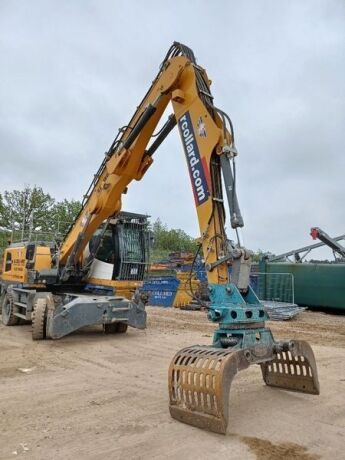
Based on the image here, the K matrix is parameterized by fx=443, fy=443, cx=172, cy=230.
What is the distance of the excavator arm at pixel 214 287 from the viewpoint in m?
4.06

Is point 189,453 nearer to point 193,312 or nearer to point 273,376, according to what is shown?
point 273,376

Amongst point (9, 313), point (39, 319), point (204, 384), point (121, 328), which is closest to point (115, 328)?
point (121, 328)

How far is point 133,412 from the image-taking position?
4.50 meters

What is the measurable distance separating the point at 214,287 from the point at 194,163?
166 centimetres

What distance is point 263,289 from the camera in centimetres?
1748

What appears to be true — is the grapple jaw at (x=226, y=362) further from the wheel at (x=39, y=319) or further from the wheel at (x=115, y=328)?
the wheel at (x=115, y=328)

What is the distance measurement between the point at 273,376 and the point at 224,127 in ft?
10.2

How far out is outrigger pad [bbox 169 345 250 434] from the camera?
152 inches

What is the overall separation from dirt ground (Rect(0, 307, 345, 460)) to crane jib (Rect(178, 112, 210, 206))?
2.41 m

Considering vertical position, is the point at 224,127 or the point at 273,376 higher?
the point at 224,127

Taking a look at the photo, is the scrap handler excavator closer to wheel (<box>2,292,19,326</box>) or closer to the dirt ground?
the dirt ground

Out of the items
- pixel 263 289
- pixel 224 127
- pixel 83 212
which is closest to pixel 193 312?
pixel 263 289

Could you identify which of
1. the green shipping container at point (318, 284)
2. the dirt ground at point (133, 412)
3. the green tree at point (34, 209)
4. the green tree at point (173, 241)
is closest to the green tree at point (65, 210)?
the green tree at point (34, 209)

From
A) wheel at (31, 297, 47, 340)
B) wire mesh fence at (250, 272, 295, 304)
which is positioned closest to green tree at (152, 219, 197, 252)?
wire mesh fence at (250, 272, 295, 304)
